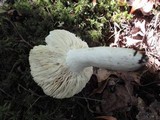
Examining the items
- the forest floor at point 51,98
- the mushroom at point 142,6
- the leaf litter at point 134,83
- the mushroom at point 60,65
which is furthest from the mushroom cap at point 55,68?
the mushroom at point 142,6

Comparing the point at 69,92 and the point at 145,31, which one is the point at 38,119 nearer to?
the point at 69,92

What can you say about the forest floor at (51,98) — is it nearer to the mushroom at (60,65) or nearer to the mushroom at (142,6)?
the mushroom at (60,65)

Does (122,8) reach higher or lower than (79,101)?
higher

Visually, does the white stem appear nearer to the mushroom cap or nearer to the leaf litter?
the mushroom cap

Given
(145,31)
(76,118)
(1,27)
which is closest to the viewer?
(76,118)

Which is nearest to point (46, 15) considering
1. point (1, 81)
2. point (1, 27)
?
point (1, 27)

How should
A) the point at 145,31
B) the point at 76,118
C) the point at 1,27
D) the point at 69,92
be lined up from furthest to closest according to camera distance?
the point at 145,31 < the point at 1,27 < the point at 76,118 < the point at 69,92
